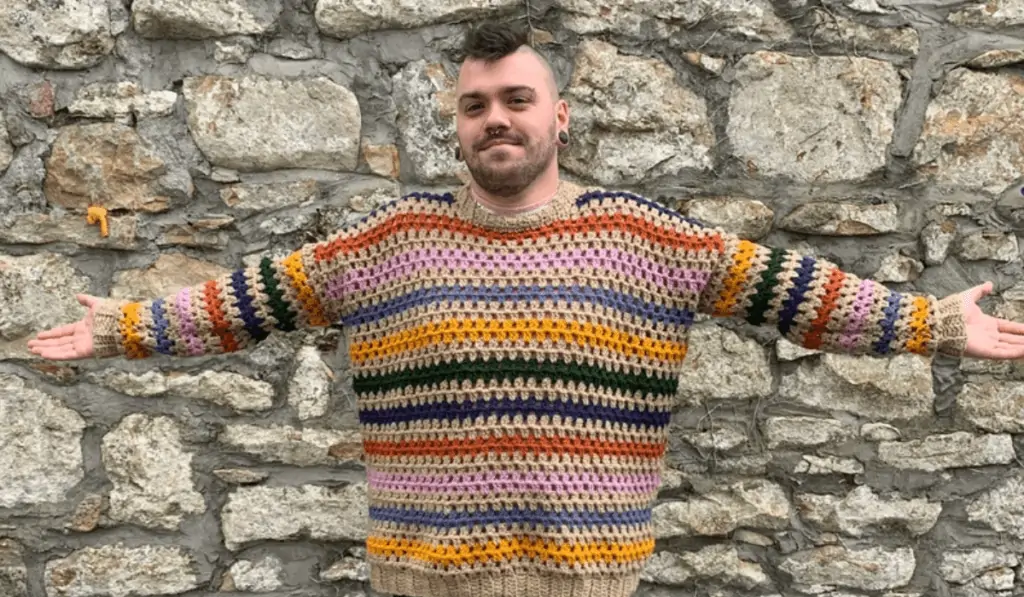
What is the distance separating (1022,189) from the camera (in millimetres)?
2529

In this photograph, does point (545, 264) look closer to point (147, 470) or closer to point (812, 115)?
point (812, 115)

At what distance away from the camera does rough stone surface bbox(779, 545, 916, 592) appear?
8.42 feet

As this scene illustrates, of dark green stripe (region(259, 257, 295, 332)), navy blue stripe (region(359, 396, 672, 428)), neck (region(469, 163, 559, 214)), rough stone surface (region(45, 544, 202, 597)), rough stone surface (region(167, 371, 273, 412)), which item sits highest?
neck (region(469, 163, 559, 214))

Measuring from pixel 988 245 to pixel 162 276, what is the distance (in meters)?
2.09

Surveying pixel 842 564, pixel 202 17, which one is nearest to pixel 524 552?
pixel 842 564

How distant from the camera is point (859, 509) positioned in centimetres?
256

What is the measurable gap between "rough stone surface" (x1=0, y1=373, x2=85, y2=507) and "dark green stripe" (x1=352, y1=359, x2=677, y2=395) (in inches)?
44.9

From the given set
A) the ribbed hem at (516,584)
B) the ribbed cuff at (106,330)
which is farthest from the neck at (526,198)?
the ribbed cuff at (106,330)

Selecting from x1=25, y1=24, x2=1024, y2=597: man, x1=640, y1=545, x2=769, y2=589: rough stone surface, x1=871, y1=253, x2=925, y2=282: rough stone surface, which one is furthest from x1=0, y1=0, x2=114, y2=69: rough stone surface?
x1=871, y1=253, x2=925, y2=282: rough stone surface

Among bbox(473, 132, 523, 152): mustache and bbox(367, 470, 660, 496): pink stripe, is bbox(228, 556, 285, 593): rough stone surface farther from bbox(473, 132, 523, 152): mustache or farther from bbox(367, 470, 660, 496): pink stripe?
bbox(473, 132, 523, 152): mustache

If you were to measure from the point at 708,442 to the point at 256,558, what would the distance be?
120 centimetres

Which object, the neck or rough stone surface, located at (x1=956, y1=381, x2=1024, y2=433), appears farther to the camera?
rough stone surface, located at (x1=956, y1=381, x2=1024, y2=433)

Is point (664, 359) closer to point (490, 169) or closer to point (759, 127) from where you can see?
point (490, 169)

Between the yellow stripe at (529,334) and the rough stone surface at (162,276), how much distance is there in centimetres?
90
